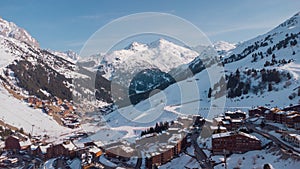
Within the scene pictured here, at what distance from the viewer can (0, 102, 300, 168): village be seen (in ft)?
127

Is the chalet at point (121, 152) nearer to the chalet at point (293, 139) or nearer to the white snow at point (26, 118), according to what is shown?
the chalet at point (293, 139)

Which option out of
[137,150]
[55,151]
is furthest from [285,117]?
[55,151]

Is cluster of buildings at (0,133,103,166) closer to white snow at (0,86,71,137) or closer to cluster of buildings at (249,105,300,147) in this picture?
white snow at (0,86,71,137)

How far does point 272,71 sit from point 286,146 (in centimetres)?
6318

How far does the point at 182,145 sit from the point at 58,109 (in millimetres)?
101844

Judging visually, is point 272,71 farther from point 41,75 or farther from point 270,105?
point 41,75

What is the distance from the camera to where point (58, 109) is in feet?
451

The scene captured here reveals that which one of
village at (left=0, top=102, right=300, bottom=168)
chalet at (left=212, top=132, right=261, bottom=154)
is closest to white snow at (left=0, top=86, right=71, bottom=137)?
village at (left=0, top=102, right=300, bottom=168)

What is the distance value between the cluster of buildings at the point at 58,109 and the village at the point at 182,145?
146 feet

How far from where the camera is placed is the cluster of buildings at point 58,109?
397 feet

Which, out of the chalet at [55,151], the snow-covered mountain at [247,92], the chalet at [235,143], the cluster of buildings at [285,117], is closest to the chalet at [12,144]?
the chalet at [55,151]

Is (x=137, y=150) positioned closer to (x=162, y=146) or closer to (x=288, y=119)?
(x=162, y=146)

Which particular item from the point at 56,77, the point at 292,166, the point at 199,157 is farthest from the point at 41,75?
the point at 292,166

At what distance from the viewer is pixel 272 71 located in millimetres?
93750
